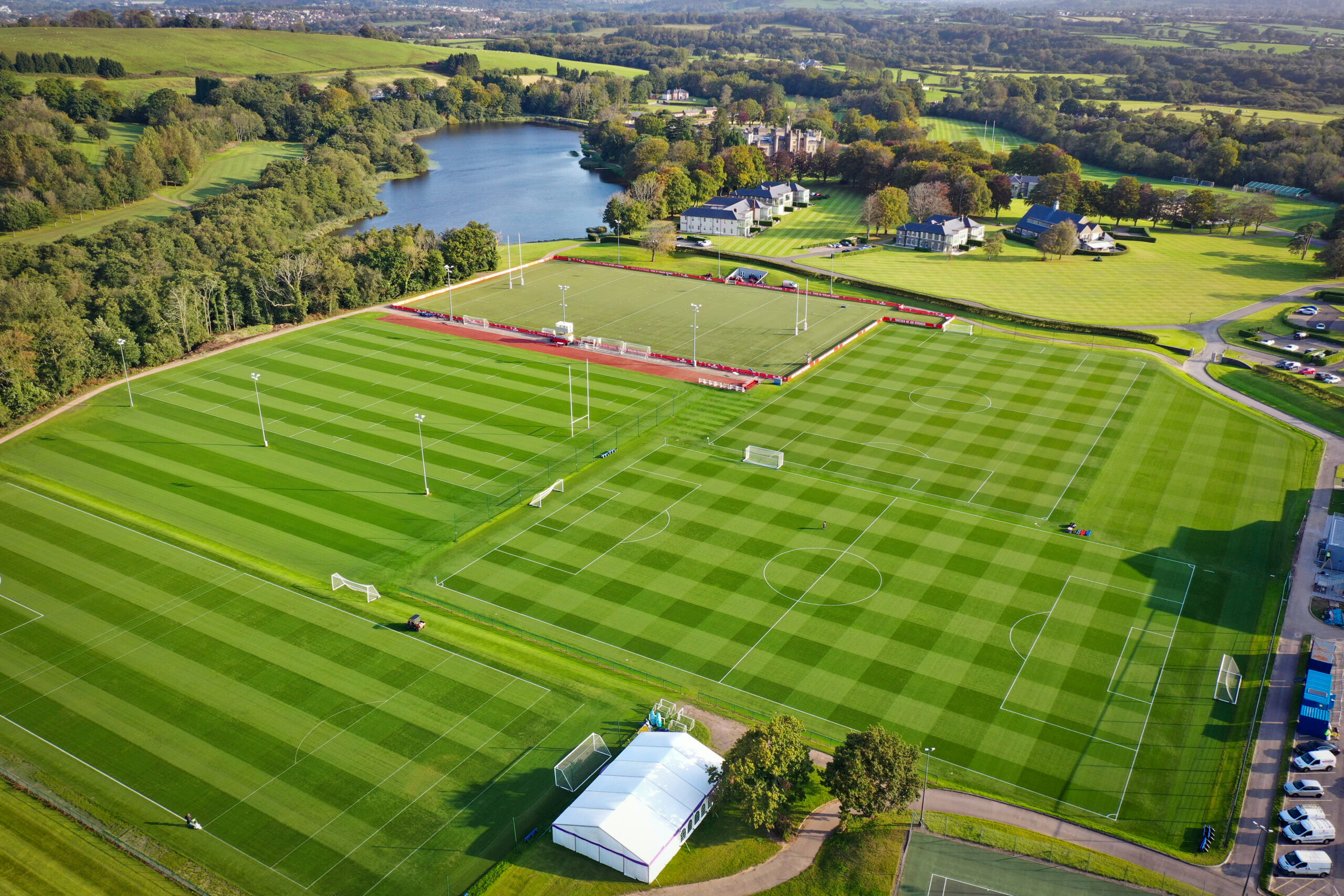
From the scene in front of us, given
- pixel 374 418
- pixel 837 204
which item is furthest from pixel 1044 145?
pixel 374 418

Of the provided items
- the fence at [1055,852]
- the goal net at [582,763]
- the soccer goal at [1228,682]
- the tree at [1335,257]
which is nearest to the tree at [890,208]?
the tree at [1335,257]

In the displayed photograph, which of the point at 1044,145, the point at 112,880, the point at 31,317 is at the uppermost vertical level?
the point at 1044,145

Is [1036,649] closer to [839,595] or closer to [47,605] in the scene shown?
[839,595]

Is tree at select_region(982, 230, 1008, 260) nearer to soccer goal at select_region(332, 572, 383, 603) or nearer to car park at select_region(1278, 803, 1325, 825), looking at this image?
car park at select_region(1278, 803, 1325, 825)

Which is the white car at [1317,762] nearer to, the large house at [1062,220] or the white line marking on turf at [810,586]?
the white line marking on turf at [810,586]

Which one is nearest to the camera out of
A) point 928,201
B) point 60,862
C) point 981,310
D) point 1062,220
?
point 60,862

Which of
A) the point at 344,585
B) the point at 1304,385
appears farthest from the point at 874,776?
the point at 1304,385

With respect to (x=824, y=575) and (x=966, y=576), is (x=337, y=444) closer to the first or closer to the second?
(x=824, y=575)
